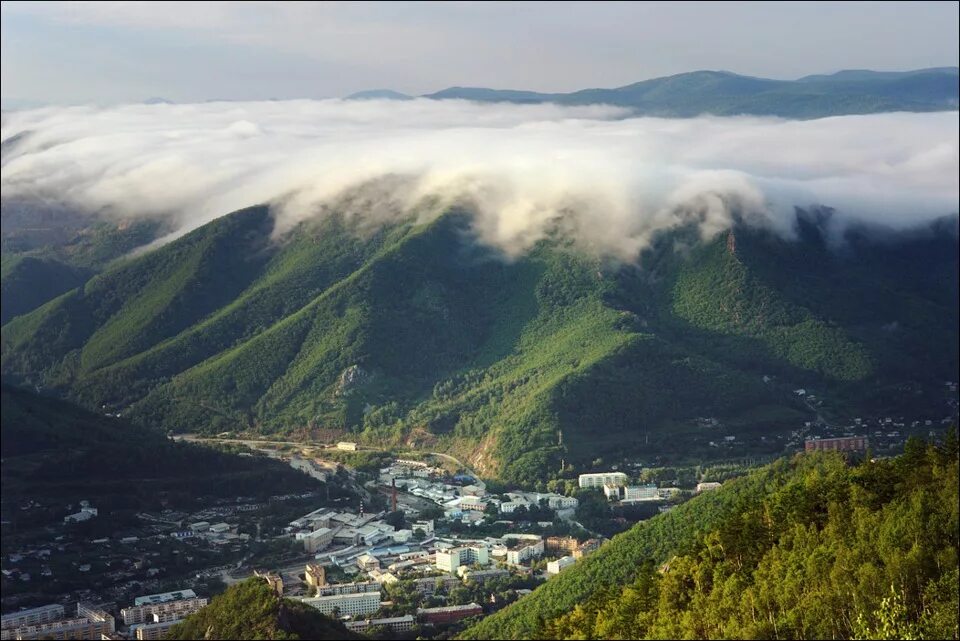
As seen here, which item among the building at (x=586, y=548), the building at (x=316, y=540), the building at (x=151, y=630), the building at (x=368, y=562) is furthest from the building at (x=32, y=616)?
the building at (x=586, y=548)

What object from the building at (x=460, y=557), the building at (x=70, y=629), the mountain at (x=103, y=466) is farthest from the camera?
the mountain at (x=103, y=466)

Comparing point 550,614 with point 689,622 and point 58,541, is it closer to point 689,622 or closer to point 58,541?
point 689,622

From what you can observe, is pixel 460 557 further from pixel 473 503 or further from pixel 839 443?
pixel 839 443

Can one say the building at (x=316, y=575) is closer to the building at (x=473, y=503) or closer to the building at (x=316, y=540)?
the building at (x=316, y=540)

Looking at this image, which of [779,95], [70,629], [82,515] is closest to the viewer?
[70,629]

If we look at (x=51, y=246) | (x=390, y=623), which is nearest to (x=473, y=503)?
(x=390, y=623)

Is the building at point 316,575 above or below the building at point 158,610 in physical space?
below
